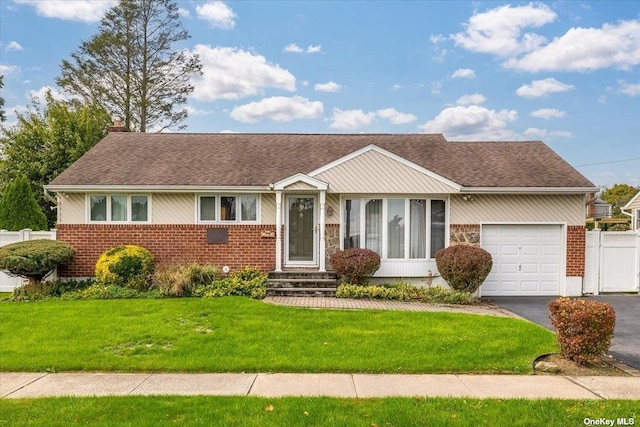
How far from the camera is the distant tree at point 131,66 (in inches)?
1044

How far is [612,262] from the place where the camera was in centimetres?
1348

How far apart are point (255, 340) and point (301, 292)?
4.53 metres

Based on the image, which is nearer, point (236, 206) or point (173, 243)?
point (173, 243)

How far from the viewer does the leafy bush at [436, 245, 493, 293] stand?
39.2 ft

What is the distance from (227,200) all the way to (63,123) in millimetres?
12827


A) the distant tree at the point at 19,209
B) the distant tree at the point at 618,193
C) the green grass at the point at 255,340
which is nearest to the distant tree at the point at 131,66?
the distant tree at the point at 19,209

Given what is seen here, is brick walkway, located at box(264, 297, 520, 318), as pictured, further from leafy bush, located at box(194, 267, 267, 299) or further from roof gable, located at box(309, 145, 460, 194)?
roof gable, located at box(309, 145, 460, 194)

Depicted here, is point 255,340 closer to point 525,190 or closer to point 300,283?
point 300,283

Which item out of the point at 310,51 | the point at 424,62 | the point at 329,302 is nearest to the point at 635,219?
the point at 424,62

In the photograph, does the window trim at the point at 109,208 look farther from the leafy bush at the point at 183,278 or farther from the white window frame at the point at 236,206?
the leafy bush at the point at 183,278

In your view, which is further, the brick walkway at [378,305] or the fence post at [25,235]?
the fence post at [25,235]

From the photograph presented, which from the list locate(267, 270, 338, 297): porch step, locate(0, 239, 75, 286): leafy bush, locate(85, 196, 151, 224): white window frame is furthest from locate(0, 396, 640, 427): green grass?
locate(85, 196, 151, 224): white window frame

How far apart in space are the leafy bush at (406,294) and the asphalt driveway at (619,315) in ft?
3.84

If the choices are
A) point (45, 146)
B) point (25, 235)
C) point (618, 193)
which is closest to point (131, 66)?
point (45, 146)
